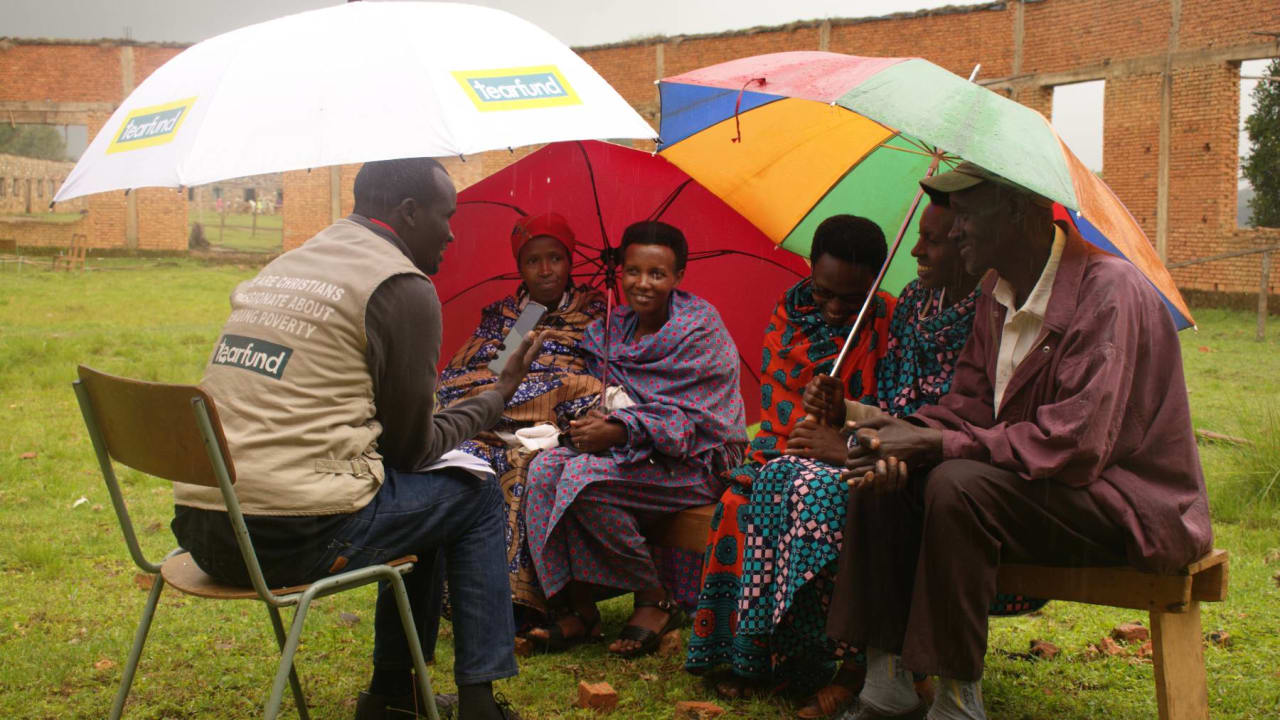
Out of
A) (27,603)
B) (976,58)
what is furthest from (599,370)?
(976,58)

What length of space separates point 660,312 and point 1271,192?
21.5 metres

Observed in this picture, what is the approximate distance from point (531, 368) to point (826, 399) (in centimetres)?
147

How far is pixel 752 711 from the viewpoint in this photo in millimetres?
3393

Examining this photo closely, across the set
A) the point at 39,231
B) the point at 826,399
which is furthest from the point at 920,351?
the point at 39,231

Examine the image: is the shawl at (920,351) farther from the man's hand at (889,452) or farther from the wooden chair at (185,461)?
the wooden chair at (185,461)

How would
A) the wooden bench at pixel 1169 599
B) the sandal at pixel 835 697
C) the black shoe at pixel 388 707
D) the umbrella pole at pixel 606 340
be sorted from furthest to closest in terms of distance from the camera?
the umbrella pole at pixel 606 340
the sandal at pixel 835 697
the black shoe at pixel 388 707
the wooden bench at pixel 1169 599

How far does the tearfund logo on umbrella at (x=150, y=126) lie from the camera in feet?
9.04

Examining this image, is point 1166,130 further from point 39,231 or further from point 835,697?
point 39,231

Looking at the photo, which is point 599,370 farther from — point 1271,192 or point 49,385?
point 1271,192

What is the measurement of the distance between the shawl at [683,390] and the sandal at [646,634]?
56cm

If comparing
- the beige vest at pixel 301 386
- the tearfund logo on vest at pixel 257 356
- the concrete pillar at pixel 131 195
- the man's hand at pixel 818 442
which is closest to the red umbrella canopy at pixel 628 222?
the man's hand at pixel 818 442

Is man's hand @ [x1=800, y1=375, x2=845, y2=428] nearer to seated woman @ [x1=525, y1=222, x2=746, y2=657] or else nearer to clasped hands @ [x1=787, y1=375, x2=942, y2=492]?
clasped hands @ [x1=787, y1=375, x2=942, y2=492]

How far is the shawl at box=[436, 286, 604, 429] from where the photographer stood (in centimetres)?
433

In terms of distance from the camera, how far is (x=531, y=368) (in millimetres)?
4441
